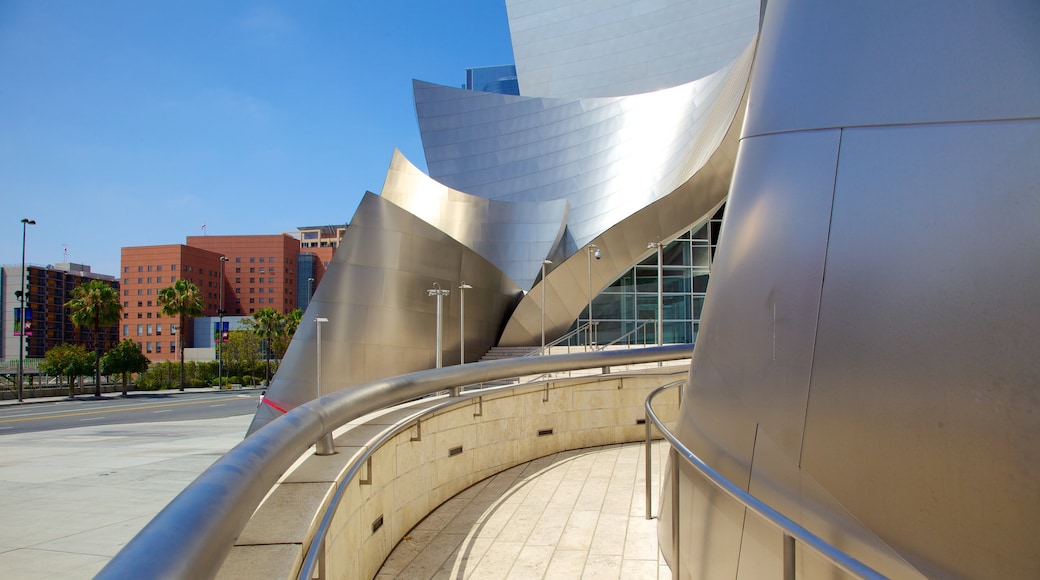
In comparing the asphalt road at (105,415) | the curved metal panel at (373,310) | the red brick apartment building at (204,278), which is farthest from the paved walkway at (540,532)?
the red brick apartment building at (204,278)

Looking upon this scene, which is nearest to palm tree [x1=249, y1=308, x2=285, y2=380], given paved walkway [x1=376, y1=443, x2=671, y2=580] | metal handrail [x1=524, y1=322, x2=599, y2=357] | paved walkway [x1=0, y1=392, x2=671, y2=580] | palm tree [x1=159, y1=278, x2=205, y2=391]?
palm tree [x1=159, y1=278, x2=205, y2=391]

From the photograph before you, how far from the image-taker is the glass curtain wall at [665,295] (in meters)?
29.6

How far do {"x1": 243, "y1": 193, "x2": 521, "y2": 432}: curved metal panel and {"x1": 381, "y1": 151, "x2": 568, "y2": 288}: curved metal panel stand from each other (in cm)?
1016

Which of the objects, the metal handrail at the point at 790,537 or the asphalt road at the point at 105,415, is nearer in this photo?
the metal handrail at the point at 790,537

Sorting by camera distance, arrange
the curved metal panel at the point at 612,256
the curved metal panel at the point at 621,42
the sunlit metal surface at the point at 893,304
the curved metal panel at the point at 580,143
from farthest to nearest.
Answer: the curved metal panel at the point at 621,42, the curved metal panel at the point at 580,143, the curved metal panel at the point at 612,256, the sunlit metal surface at the point at 893,304

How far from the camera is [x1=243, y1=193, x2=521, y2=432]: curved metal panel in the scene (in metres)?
18.6

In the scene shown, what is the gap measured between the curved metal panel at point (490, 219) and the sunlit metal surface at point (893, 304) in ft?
89.7

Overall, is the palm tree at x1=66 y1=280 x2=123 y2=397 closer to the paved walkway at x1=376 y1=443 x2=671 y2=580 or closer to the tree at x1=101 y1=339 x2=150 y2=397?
the tree at x1=101 y1=339 x2=150 y2=397

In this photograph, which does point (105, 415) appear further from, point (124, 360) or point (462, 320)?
point (124, 360)

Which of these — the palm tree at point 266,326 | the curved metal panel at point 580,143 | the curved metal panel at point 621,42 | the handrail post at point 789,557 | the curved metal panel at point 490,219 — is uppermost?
the curved metal panel at point 621,42

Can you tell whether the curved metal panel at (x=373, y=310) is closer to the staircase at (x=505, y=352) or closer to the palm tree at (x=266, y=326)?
the staircase at (x=505, y=352)

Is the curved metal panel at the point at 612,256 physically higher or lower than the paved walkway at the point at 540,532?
higher

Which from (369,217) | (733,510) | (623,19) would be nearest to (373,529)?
(733,510)

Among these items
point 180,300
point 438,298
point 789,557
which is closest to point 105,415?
point 438,298
